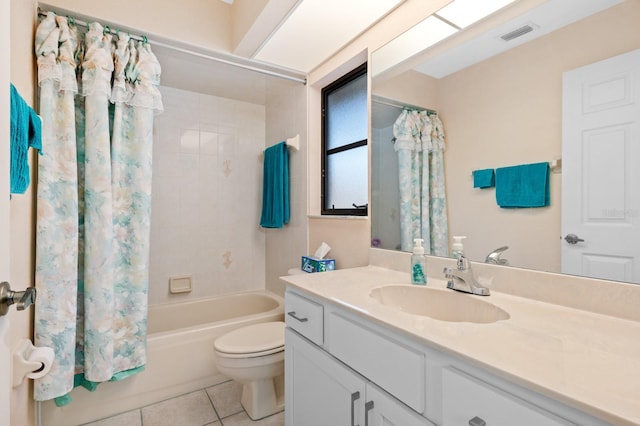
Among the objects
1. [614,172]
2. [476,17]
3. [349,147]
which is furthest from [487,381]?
[349,147]

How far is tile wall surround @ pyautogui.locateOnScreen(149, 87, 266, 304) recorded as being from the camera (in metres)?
2.48

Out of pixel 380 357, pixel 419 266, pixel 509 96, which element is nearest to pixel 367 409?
pixel 380 357

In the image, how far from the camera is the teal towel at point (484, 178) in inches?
45.3

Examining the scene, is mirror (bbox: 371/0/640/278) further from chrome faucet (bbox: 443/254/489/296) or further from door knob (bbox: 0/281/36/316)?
door knob (bbox: 0/281/36/316)

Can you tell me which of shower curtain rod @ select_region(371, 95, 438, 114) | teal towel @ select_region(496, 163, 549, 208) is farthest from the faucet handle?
shower curtain rod @ select_region(371, 95, 438, 114)

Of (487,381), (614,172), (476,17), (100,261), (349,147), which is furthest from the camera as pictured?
(349,147)

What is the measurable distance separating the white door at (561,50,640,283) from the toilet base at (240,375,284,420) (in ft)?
4.94

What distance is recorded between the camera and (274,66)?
210cm

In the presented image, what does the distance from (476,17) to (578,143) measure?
0.64m

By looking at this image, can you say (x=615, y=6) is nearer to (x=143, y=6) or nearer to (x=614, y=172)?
(x=614, y=172)

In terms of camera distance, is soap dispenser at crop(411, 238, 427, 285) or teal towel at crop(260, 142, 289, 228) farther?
teal towel at crop(260, 142, 289, 228)

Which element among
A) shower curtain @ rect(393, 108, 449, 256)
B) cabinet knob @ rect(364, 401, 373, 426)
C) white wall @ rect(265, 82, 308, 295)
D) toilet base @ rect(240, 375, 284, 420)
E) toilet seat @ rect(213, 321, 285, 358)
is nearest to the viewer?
cabinet knob @ rect(364, 401, 373, 426)

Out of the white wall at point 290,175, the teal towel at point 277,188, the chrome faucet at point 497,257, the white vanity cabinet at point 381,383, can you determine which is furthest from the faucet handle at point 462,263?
the teal towel at point 277,188

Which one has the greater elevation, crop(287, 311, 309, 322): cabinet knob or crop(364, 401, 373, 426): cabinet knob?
crop(287, 311, 309, 322): cabinet knob
